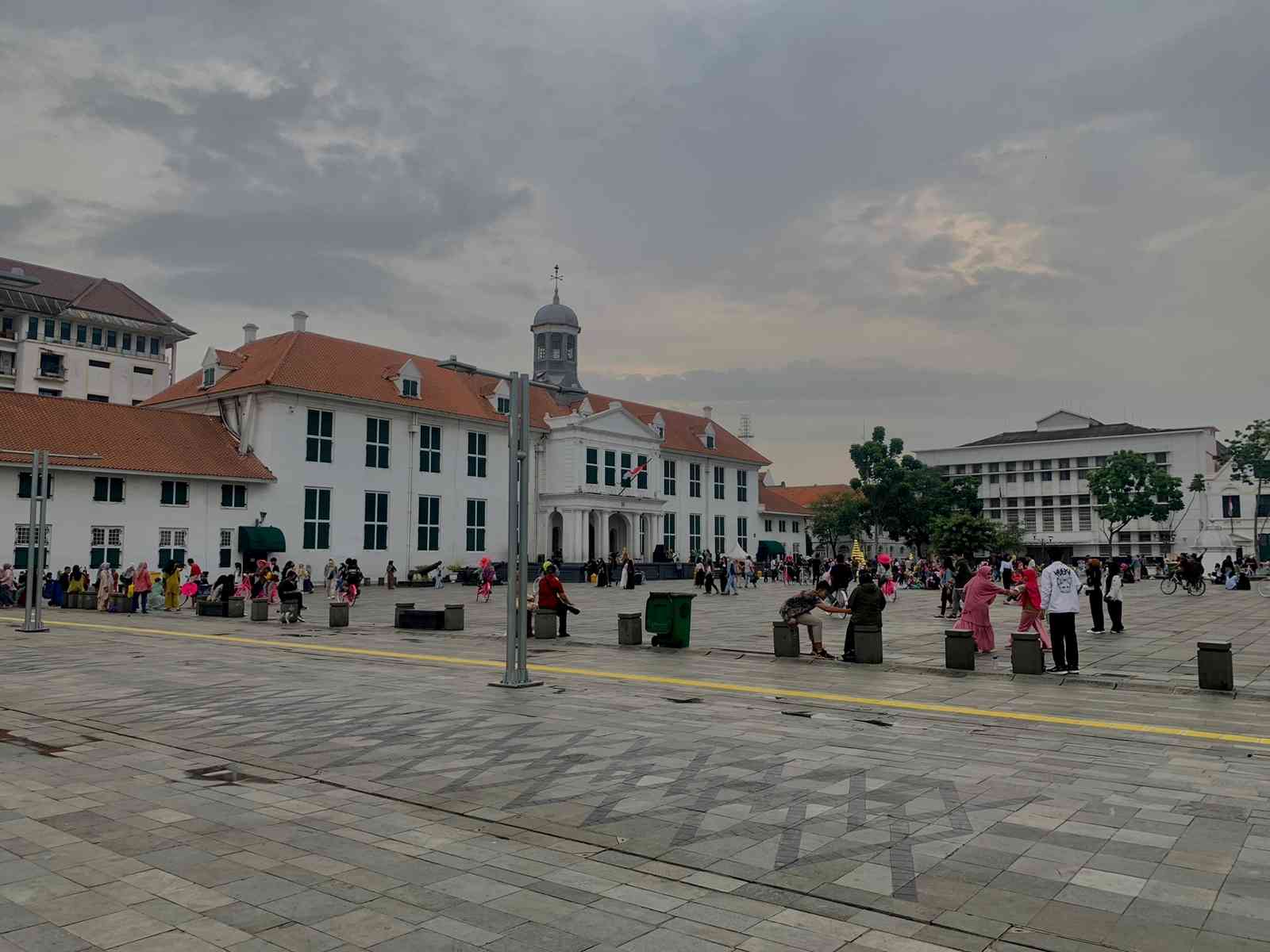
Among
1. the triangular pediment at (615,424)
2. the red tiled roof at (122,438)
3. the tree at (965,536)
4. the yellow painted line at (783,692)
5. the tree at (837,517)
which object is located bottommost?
the yellow painted line at (783,692)

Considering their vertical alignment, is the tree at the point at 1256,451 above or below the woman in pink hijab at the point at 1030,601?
above

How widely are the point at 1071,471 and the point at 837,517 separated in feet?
116

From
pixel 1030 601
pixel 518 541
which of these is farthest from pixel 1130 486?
pixel 518 541

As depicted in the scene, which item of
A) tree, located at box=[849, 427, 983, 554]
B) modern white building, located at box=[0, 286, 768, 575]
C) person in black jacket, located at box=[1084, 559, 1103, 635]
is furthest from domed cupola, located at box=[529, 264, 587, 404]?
person in black jacket, located at box=[1084, 559, 1103, 635]

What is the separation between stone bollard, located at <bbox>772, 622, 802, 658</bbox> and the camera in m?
16.7

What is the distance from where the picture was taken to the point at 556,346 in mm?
70312

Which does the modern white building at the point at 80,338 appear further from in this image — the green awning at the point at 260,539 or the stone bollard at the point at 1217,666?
the stone bollard at the point at 1217,666

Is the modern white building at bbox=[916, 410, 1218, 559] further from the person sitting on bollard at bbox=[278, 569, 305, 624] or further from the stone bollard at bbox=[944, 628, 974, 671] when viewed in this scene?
the stone bollard at bbox=[944, 628, 974, 671]

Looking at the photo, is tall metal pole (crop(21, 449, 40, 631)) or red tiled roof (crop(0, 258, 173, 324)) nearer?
tall metal pole (crop(21, 449, 40, 631))

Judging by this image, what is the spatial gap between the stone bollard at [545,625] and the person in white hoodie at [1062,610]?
33.7 ft

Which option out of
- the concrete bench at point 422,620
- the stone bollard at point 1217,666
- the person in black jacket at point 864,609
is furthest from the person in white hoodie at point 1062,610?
the concrete bench at point 422,620

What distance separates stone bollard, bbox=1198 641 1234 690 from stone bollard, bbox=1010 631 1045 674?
2.20 metres

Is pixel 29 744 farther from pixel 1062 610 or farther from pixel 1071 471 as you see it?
pixel 1071 471

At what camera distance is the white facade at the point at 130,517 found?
35656 millimetres
